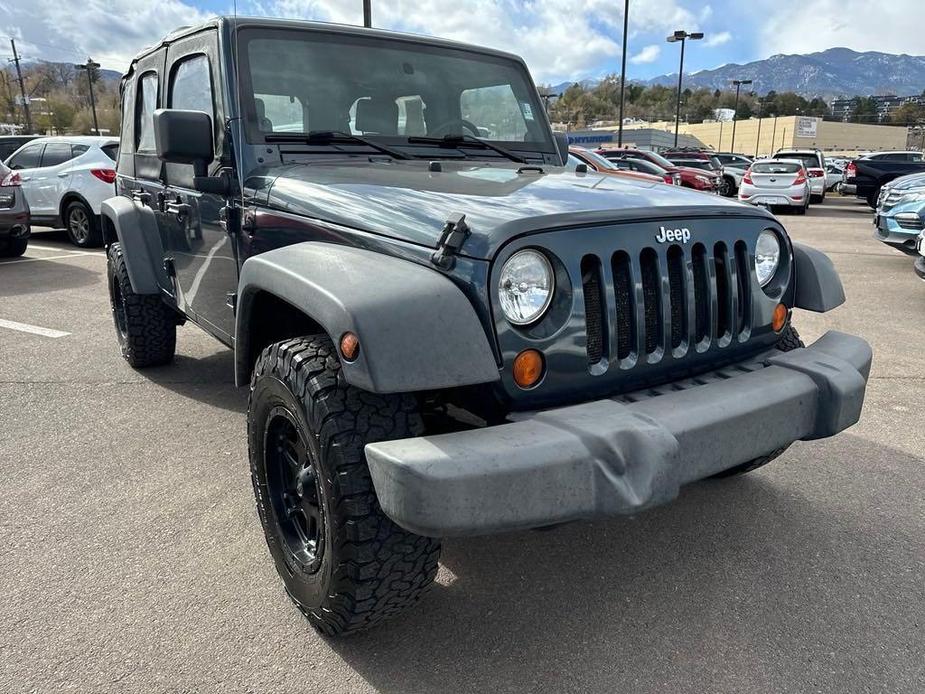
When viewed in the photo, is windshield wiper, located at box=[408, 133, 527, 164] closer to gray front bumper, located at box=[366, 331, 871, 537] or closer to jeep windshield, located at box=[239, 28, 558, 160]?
jeep windshield, located at box=[239, 28, 558, 160]

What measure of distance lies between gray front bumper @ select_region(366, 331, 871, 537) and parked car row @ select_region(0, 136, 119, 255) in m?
9.72

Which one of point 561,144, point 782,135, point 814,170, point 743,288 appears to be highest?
point 561,144

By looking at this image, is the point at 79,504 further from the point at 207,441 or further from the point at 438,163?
the point at 438,163

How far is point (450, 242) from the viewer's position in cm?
197

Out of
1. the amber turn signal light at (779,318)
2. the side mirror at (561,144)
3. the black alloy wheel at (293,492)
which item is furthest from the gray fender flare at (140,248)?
the amber turn signal light at (779,318)

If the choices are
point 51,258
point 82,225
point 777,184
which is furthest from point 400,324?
point 777,184

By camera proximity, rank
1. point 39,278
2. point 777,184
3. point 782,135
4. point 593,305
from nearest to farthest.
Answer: point 593,305
point 39,278
point 777,184
point 782,135

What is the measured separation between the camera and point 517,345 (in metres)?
1.97

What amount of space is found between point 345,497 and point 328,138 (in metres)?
1.69

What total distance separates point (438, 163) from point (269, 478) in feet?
4.63

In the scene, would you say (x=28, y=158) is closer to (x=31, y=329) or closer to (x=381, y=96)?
(x=31, y=329)

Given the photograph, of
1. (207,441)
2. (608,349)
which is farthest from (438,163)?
(207,441)

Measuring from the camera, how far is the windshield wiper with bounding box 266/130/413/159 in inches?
116

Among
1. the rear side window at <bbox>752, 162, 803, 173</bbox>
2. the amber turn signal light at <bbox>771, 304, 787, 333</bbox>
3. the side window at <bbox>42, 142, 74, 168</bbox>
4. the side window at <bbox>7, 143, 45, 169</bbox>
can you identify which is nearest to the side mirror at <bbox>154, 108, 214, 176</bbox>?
the amber turn signal light at <bbox>771, 304, 787, 333</bbox>
